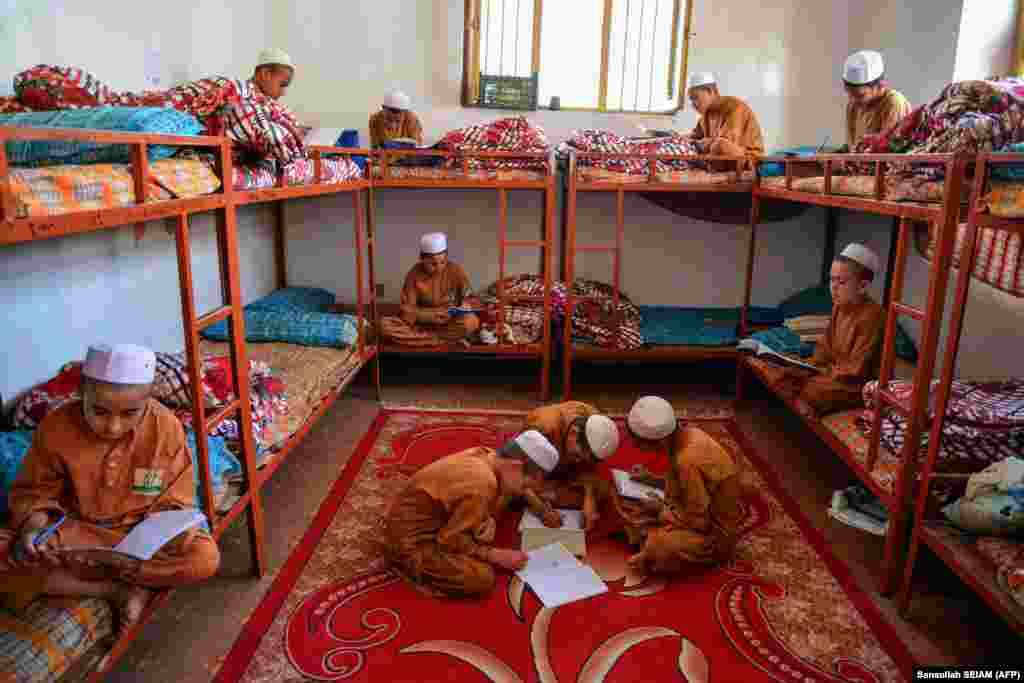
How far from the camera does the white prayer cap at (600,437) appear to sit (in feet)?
11.2

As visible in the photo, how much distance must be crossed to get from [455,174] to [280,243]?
7.23 feet

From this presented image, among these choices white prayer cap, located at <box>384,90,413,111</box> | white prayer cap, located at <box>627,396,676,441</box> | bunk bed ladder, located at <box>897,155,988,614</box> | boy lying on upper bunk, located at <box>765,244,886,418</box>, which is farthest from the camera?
white prayer cap, located at <box>384,90,413,111</box>

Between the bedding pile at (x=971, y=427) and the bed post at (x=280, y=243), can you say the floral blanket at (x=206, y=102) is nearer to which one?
the bedding pile at (x=971, y=427)

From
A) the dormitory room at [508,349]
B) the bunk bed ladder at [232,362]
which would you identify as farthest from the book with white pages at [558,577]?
the bunk bed ladder at [232,362]

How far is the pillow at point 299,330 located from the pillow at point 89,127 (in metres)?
2.28

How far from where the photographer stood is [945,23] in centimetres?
535

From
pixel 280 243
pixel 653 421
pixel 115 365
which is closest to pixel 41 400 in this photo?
A: pixel 115 365

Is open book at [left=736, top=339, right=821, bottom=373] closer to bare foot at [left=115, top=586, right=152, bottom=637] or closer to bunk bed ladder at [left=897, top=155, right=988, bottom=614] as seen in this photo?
bunk bed ladder at [left=897, top=155, right=988, bottom=614]

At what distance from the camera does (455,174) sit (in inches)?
205

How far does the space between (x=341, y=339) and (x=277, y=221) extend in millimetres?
2262

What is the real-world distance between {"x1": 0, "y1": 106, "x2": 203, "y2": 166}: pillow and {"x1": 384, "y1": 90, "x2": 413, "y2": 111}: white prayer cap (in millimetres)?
3378

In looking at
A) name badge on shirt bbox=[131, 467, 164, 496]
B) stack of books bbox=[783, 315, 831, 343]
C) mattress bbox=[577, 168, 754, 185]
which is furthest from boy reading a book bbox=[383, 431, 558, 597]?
stack of books bbox=[783, 315, 831, 343]

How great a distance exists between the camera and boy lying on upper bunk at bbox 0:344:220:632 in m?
2.14

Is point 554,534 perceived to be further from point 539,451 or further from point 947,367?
point 947,367
